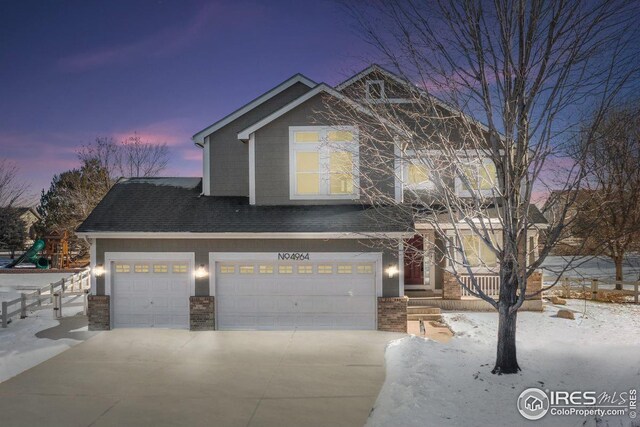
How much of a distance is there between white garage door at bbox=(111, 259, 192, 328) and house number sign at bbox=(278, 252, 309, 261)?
9.45 feet

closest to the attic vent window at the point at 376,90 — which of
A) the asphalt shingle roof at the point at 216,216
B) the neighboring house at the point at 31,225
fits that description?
the asphalt shingle roof at the point at 216,216

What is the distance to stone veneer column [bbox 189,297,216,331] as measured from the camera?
12.6m

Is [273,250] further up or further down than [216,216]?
further down

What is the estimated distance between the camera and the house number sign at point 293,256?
496 inches

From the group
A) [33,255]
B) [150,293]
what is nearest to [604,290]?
[150,293]

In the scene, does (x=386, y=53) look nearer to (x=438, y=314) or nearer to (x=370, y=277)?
(x=370, y=277)

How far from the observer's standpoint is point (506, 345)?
838cm

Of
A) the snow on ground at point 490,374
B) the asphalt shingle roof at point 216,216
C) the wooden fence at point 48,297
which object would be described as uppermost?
the asphalt shingle roof at point 216,216

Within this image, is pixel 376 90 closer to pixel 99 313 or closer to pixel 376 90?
pixel 376 90

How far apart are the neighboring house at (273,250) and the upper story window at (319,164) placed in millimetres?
33

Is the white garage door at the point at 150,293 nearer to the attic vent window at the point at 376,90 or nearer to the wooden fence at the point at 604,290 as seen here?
the attic vent window at the point at 376,90

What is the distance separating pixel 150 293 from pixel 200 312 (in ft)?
5.65

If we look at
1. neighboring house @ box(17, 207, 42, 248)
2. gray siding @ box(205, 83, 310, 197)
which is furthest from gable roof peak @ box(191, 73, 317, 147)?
neighboring house @ box(17, 207, 42, 248)

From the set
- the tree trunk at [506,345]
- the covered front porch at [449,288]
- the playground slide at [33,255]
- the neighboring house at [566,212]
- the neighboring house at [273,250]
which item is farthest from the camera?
the playground slide at [33,255]
